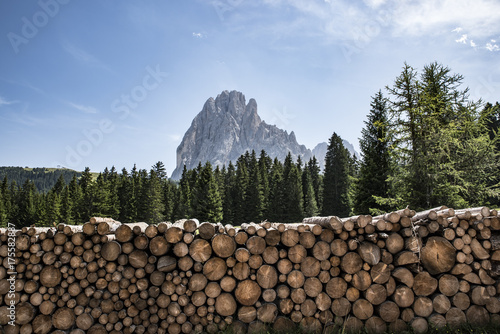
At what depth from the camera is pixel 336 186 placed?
54625 millimetres

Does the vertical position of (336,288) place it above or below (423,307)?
above

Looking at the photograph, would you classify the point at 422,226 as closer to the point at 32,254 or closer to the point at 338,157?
the point at 32,254

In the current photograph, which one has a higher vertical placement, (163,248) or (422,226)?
(422,226)

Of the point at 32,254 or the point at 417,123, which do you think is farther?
the point at 417,123

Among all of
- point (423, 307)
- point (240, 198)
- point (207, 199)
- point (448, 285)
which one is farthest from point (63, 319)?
point (240, 198)

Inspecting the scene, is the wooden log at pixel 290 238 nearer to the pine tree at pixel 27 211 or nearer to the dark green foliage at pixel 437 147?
the dark green foliage at pixel 437 147

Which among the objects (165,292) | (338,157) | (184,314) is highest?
(338,157)

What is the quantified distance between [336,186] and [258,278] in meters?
52.0

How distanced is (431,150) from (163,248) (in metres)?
14.8

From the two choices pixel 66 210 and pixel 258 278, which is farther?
pixel 66 210

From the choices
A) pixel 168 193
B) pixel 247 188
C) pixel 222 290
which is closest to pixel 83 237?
pixel 222 290

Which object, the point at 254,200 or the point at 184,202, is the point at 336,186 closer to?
the point at 254,200

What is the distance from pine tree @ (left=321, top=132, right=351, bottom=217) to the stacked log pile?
49077mm

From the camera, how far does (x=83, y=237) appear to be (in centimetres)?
538
